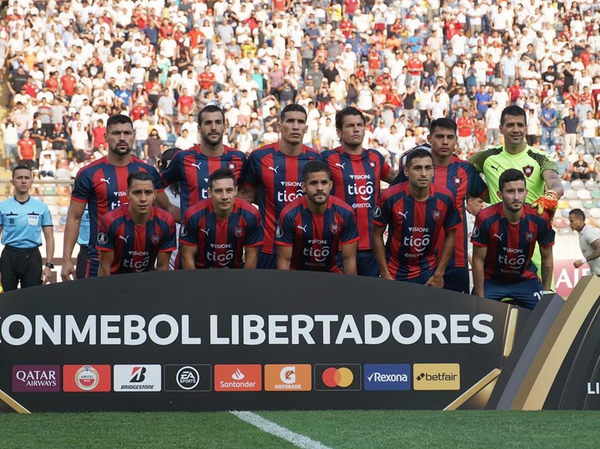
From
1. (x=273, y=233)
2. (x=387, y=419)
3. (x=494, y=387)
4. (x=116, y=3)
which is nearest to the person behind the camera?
(x=387, y=419)

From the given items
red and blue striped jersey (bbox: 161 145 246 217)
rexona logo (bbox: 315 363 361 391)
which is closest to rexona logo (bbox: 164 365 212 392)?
rexona logo (bbox: 315 363 361 391)

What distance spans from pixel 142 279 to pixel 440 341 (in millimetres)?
1998

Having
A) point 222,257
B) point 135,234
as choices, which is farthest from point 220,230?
point 135,234

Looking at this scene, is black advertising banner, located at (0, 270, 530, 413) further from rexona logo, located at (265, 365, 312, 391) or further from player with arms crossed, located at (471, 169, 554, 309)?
player with arms crossed, located at (471, 169, 554, 309)

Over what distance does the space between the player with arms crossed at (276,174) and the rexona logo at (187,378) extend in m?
1.63

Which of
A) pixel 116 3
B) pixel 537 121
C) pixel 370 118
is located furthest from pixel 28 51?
pixel 537 121

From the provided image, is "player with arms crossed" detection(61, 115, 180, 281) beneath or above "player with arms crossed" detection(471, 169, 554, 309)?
above

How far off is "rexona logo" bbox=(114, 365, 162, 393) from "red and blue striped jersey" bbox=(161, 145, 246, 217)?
5.96 feet

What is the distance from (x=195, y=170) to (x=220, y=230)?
2.83ft

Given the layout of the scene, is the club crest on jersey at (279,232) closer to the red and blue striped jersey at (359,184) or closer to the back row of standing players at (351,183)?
the back row of standing players at (351,183)

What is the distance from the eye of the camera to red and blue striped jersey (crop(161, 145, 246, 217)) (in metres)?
8.36

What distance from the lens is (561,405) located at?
6.90m

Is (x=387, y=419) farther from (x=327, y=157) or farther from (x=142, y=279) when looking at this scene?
(x=327, y=157)

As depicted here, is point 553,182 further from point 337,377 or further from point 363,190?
point 337,377
